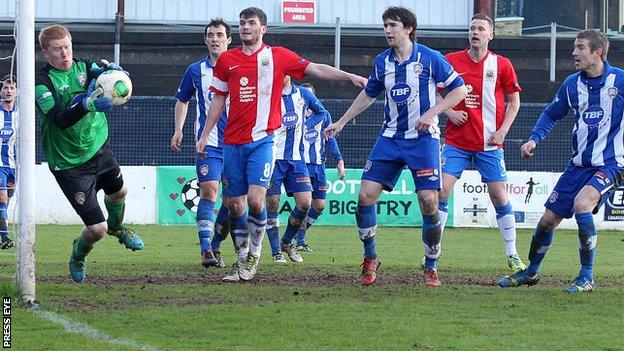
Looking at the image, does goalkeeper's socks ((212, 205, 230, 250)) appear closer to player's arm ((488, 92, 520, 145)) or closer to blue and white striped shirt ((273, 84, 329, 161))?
blue and white striped shirt ((273, 84, 329, 161))

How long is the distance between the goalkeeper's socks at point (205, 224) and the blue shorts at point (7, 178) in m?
6.09

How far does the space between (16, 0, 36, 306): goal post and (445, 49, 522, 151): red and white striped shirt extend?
4.82 metres

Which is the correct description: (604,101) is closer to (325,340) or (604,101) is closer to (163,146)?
(325,340)

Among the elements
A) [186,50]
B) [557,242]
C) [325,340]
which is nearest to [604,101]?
[325,340]

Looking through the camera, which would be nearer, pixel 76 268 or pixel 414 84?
pixel 414 84

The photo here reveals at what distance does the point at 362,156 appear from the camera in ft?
81.2

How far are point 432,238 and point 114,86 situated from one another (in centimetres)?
319

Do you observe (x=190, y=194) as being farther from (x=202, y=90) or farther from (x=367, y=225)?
(x=367, y=225)

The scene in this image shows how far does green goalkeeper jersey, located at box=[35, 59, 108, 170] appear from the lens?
374 inches

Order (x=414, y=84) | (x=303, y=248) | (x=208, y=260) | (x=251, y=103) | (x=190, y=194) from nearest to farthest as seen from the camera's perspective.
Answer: (x=414, y=84)
(x=251, y=103)
(x=208, y=260)
(x=303, y=248)
(x=190, y=194)

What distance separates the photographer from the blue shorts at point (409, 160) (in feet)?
33.9

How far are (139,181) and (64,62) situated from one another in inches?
524

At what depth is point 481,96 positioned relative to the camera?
11969mm

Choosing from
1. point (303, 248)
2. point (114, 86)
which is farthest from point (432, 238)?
point (303, 248)
